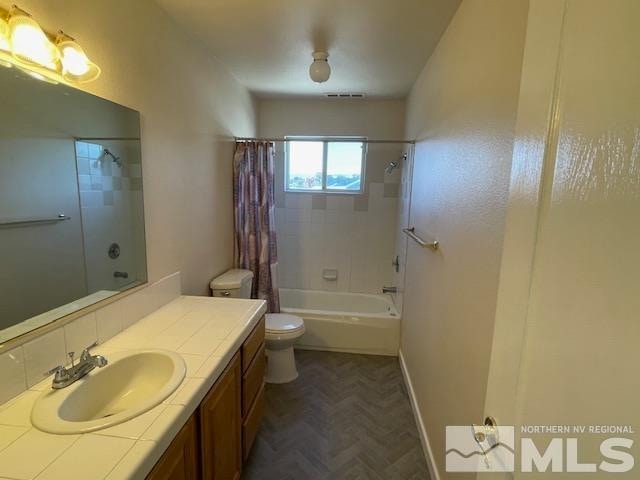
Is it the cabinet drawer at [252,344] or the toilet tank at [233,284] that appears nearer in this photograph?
the cabinet drawer at [252,344]

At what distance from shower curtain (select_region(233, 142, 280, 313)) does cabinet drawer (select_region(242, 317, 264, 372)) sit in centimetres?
106

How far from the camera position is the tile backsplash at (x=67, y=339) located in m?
0.98

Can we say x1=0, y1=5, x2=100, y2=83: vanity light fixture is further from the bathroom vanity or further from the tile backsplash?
the bathroom vanity

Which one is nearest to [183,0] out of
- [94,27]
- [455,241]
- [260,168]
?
[94,27]

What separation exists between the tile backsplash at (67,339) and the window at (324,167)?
229 cm

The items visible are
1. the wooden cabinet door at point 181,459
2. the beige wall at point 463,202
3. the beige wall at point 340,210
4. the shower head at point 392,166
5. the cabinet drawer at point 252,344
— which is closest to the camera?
the wooden cabinet door at point 181,459

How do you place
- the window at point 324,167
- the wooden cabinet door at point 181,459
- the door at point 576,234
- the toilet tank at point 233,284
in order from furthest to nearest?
the window at point 324,167 < the toilet tank at point 233,284 < the wooden cabinet door at point 181,459 < the door at point 576,234

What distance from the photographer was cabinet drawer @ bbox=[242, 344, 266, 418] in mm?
1587

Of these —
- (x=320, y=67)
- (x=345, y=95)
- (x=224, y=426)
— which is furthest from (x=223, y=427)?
(x=345, y=95)

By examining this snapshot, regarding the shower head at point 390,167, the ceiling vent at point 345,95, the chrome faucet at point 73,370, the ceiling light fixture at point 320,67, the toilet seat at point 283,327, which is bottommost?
the toilet seat at point 283,327

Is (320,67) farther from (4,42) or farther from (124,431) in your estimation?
(124,431)

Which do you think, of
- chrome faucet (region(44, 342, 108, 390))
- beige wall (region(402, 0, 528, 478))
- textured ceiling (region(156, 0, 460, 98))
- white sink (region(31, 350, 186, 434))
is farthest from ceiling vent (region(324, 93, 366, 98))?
chrome faucet (region(44, 342, 108, 390))

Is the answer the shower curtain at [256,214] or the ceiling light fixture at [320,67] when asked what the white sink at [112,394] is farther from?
the ceiling light fixture at [320,67]

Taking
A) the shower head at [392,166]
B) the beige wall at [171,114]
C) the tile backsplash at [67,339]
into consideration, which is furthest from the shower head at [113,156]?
the shower head at [392,166]
